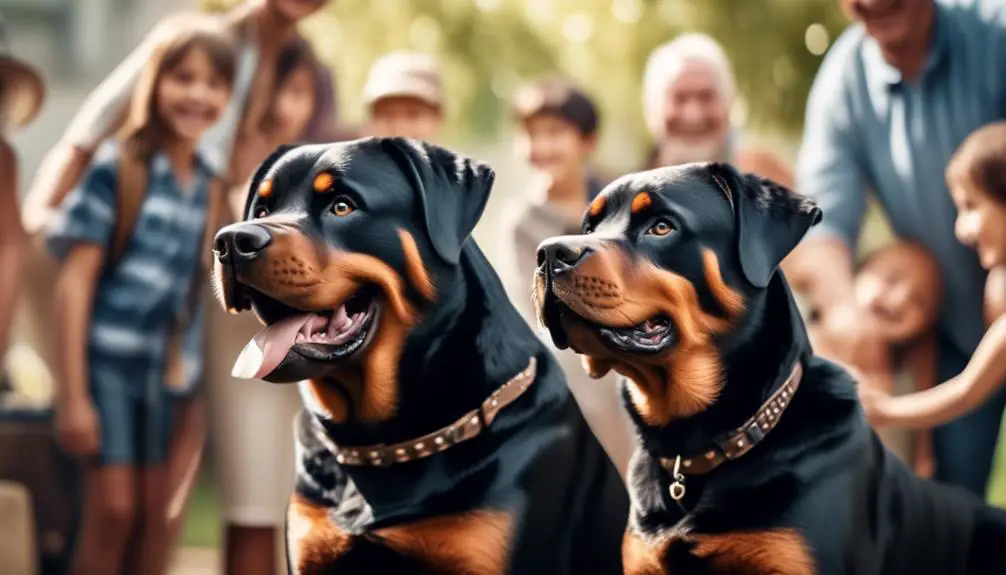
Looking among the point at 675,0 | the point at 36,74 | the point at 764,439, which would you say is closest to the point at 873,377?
the point at 764,439

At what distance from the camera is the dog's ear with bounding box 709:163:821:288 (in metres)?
2.61

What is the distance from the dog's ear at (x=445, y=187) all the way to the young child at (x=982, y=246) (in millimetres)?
1561

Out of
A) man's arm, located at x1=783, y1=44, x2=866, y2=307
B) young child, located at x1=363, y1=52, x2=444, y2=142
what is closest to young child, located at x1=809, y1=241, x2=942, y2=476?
man's arm, located at x1=783, y1=44, x2=866, y2=307

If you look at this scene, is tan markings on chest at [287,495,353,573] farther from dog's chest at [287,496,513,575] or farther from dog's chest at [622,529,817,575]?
dog's chest at [622,529,817,575]

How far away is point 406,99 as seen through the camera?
Result: 4.93m

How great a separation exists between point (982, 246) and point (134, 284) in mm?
2919

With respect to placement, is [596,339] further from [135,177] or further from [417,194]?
[135,177]

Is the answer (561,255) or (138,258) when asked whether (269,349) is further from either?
(138,258)

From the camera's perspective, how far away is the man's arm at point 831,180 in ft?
14.6

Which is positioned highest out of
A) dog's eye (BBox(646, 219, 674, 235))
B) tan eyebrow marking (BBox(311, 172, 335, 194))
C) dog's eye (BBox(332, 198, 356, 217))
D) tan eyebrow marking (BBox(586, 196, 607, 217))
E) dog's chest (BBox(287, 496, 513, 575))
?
tan eyebrow marking (BBox(311, 172, 335, 194))

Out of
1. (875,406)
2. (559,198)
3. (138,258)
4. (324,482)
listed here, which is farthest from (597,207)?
(138,258)

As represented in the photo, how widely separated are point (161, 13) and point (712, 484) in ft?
20.6

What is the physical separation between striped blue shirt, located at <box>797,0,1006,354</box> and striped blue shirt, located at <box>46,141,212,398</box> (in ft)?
7.32

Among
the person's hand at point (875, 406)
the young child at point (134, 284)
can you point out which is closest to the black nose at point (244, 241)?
the person's hand at point (875, 406)
